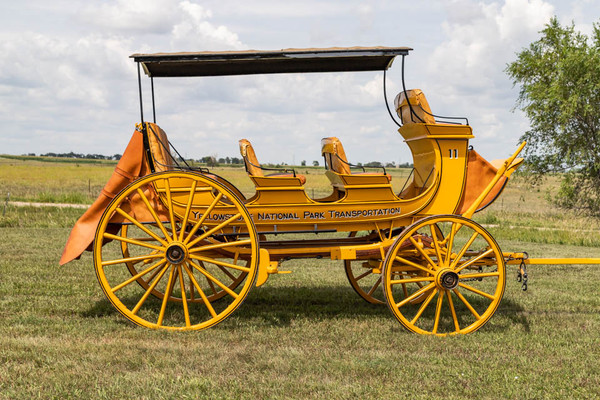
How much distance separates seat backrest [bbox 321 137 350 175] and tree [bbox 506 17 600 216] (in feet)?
62.9

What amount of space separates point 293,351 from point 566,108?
21.1 meters

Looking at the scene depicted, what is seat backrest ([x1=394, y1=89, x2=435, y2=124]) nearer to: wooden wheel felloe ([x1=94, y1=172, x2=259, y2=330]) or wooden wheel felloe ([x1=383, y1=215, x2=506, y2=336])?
wooden wheel felloe ([x1=383, y1=215, x2=506, y2=336])

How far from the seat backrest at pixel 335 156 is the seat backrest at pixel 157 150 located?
1544mm

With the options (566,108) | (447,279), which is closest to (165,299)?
(447,279)

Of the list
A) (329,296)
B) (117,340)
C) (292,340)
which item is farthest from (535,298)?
(117,340)

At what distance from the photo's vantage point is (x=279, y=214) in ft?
18.3

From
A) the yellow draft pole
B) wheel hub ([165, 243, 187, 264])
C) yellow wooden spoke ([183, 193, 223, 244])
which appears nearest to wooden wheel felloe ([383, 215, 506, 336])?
the yellow draft pole

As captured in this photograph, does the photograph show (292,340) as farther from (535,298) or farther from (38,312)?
(535,298)

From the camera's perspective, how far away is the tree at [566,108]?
22.9m

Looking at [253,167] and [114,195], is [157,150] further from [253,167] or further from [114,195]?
[253,167]

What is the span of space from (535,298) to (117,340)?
16.1ft

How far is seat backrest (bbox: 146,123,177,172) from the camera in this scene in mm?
5695

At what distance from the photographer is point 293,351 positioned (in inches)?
191

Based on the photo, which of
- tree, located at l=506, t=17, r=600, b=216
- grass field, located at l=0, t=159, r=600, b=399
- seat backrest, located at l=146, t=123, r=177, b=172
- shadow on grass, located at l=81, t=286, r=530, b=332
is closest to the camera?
grass field, located at l=0, t=159, r=600, b=399
